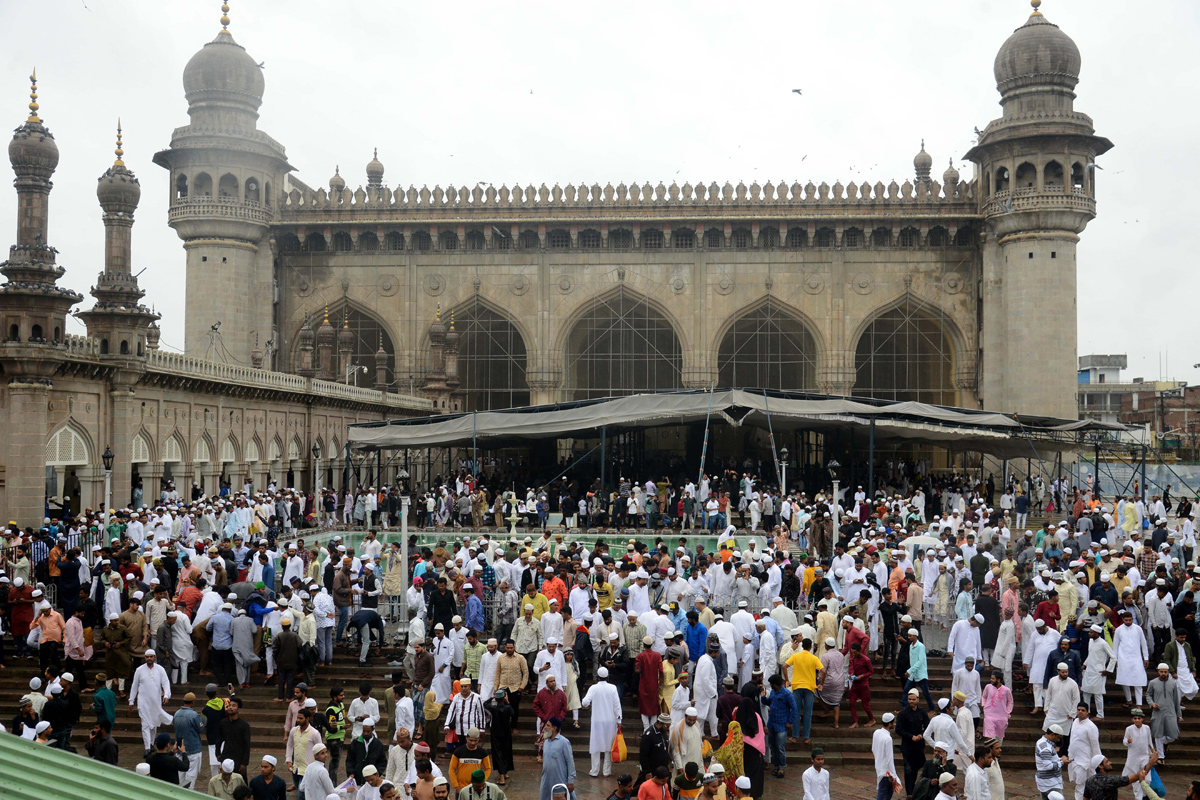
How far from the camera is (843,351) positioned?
33750 mm

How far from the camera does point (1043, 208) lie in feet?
102

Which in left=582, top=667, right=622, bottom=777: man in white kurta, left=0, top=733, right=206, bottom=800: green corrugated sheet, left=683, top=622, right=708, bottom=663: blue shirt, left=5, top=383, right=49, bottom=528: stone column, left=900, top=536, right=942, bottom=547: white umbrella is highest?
left=5, top=383, right=49, bottom=528: stone column

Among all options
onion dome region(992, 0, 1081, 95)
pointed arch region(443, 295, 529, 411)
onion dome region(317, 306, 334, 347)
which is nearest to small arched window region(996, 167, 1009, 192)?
onion dome region(992, 0, 1081, 95)

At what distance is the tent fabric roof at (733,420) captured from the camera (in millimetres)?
22781

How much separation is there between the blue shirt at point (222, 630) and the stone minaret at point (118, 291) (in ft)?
35.1

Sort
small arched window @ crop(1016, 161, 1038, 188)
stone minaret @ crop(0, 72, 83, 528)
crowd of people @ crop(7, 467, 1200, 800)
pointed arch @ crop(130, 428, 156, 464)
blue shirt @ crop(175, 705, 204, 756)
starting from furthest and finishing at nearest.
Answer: small arched window @ crop(1016, 161, 1038, 188), pointed arch @ crop(130, 428, 156, 464), stone minaret @ crop(0, 72, 83, 528), blue shirt @ crop(175, 705, 204, 756), crowd of people @ crop(7, 467, 1200, 800)

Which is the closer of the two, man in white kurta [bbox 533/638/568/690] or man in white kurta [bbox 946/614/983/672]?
man in white kurta [bbox 533/638/568/690]

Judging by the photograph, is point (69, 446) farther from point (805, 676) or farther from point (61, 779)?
point (61, 779)

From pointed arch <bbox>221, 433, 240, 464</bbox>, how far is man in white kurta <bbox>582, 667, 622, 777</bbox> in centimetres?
1753

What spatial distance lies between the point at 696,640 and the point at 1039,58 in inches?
1091

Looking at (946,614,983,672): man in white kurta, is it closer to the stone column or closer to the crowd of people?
the crowd of people

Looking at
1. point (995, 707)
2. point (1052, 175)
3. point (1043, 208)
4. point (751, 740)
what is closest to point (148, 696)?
point (751, 740)

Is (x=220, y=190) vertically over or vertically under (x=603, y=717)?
over

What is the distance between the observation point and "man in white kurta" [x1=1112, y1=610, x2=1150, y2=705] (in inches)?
411
